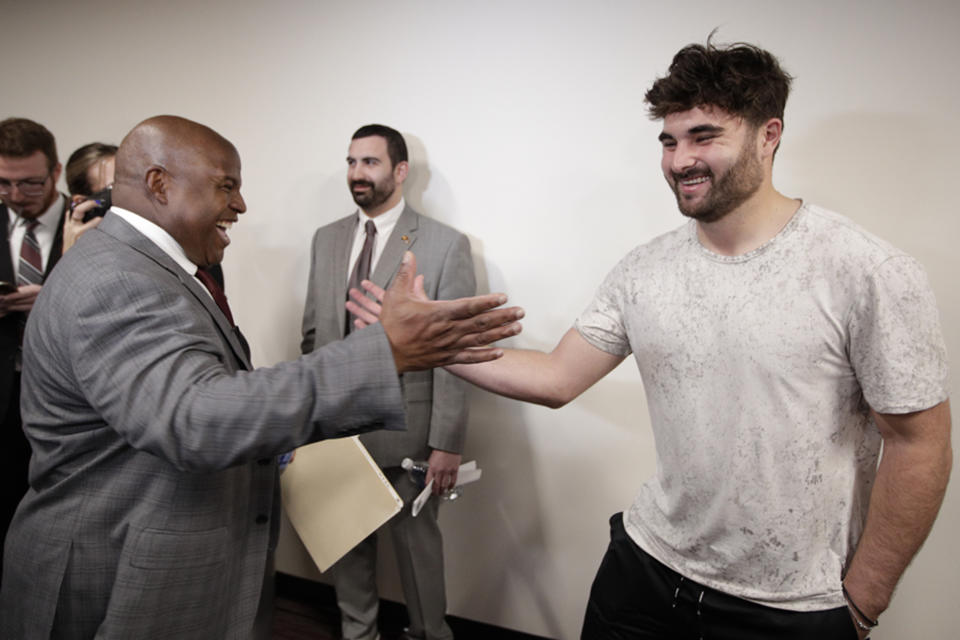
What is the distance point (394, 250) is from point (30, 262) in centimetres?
129

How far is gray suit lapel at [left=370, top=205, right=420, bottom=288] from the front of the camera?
2.21 meters

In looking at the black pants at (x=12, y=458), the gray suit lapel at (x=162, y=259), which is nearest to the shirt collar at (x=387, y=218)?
the gray suit lapel at (x=162, y=259)

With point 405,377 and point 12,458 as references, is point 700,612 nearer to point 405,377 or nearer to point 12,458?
point 405,377

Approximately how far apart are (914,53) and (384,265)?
5.64 ft

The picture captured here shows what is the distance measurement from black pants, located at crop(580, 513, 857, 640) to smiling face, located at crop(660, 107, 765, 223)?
76 cm

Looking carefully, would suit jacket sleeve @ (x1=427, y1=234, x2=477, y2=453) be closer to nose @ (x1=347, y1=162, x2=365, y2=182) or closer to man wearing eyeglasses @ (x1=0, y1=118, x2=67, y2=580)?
nose @ (x1=347, y1=162, x2=365, y2=182)

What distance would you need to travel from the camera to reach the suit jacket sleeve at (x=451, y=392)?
2.15 metres

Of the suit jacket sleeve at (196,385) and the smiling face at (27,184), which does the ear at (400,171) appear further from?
the suit jacket sleeve at (196,385)

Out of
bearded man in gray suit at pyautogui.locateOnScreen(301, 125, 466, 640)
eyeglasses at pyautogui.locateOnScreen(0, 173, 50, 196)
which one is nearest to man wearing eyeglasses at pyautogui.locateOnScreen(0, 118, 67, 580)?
eyeglasses at pyautogui.locateOnScreen(0, 173, 50, 196)

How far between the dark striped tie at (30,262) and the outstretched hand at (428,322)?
1893 mm

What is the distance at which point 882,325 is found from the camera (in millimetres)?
1092

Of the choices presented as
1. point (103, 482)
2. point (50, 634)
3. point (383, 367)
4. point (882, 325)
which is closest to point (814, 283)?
point (882, 325)

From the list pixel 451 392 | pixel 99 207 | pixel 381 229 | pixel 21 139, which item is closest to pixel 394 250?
pixel 381 229

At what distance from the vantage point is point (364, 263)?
2277mm
